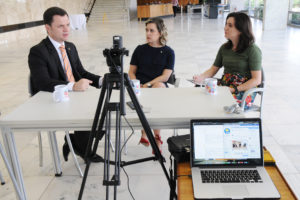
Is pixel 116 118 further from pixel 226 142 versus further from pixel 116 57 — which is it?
pixel 226 142

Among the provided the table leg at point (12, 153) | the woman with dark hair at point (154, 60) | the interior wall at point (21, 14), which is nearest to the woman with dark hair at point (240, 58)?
the woman with dark hair at point (154, 60)

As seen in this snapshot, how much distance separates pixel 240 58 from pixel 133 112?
4.27 feet

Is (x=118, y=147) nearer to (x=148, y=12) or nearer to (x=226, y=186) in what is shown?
(x=226, y=186)

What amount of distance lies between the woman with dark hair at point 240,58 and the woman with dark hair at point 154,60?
37 cm

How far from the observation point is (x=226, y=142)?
1466 millimetres

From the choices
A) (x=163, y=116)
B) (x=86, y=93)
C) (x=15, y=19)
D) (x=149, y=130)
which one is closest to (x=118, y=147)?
(x=149, y=130)

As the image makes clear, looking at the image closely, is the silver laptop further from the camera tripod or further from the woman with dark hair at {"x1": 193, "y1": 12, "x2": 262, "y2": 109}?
the woman with dark hair at {"x1": 193, "y1": 12, "x2": 262, "y2": 109}

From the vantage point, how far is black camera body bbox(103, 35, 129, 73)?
1.40m

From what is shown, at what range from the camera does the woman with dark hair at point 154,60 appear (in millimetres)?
2709

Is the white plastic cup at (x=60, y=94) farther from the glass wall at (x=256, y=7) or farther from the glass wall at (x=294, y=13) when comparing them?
the glass wall at (x=256, y=7)

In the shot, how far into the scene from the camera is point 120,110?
1396 millimetres

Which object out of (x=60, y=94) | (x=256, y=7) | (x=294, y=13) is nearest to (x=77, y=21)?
(x=294, y=13)

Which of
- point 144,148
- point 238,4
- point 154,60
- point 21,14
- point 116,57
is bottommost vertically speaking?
point 144,148

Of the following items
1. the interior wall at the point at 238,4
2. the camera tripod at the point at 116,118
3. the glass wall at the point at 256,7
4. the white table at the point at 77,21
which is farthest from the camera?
the interior wall at the point at 238,4
